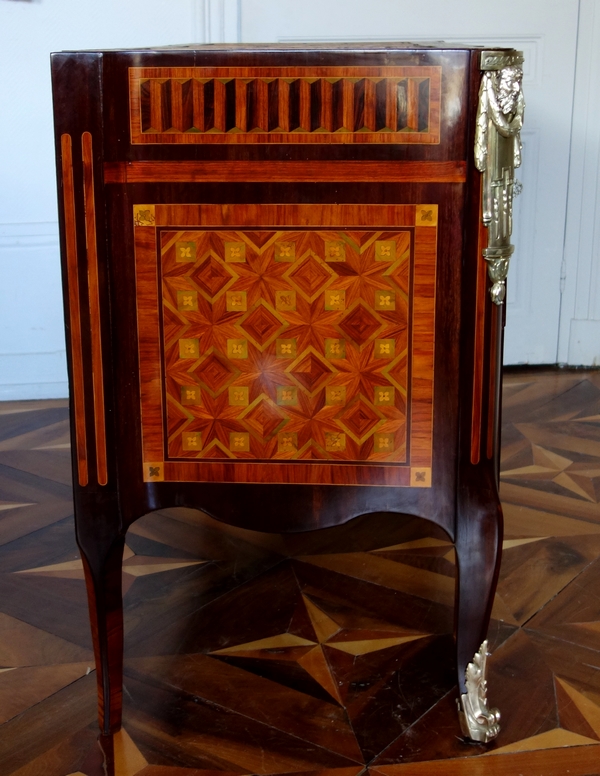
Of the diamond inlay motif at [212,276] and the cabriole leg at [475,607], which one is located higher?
the diamond inlay motif at [212,276]

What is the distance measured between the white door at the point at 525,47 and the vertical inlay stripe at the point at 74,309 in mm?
1747

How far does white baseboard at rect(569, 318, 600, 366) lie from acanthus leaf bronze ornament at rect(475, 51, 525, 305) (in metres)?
1.97

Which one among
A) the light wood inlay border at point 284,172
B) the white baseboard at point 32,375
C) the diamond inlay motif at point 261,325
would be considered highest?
the light wood inlay border at point 284,172

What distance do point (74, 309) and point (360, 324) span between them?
1.07 feet

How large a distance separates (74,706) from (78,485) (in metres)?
0.33

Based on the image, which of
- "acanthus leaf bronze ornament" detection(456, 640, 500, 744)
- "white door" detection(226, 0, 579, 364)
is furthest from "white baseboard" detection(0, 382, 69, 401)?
"acanthus leaf bronze ornament" detection(456, 640, 500, 744)

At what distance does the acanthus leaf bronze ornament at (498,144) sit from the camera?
3.01 feet

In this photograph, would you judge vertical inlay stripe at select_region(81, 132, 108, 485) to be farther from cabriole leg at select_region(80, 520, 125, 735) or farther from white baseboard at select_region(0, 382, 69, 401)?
white baseboard at select_region(0, 382, 69, 401)

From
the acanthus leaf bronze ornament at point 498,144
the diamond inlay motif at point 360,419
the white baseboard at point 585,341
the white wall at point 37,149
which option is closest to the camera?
the acanthus leaf bronze ornament at point 498,144

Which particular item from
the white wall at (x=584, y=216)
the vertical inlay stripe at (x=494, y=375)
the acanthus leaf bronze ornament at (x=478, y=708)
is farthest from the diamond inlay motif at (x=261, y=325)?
the white wall at (x=584, y=216)

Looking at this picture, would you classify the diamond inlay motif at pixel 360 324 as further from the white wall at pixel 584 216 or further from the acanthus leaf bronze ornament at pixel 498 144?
the white wall at pixel 584 216

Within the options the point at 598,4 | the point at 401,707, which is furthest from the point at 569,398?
the point at 401,707

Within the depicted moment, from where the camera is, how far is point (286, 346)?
1.02 meters

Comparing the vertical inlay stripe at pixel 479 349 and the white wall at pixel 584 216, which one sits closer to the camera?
the vertical inlay stripe at pixel 479 349
